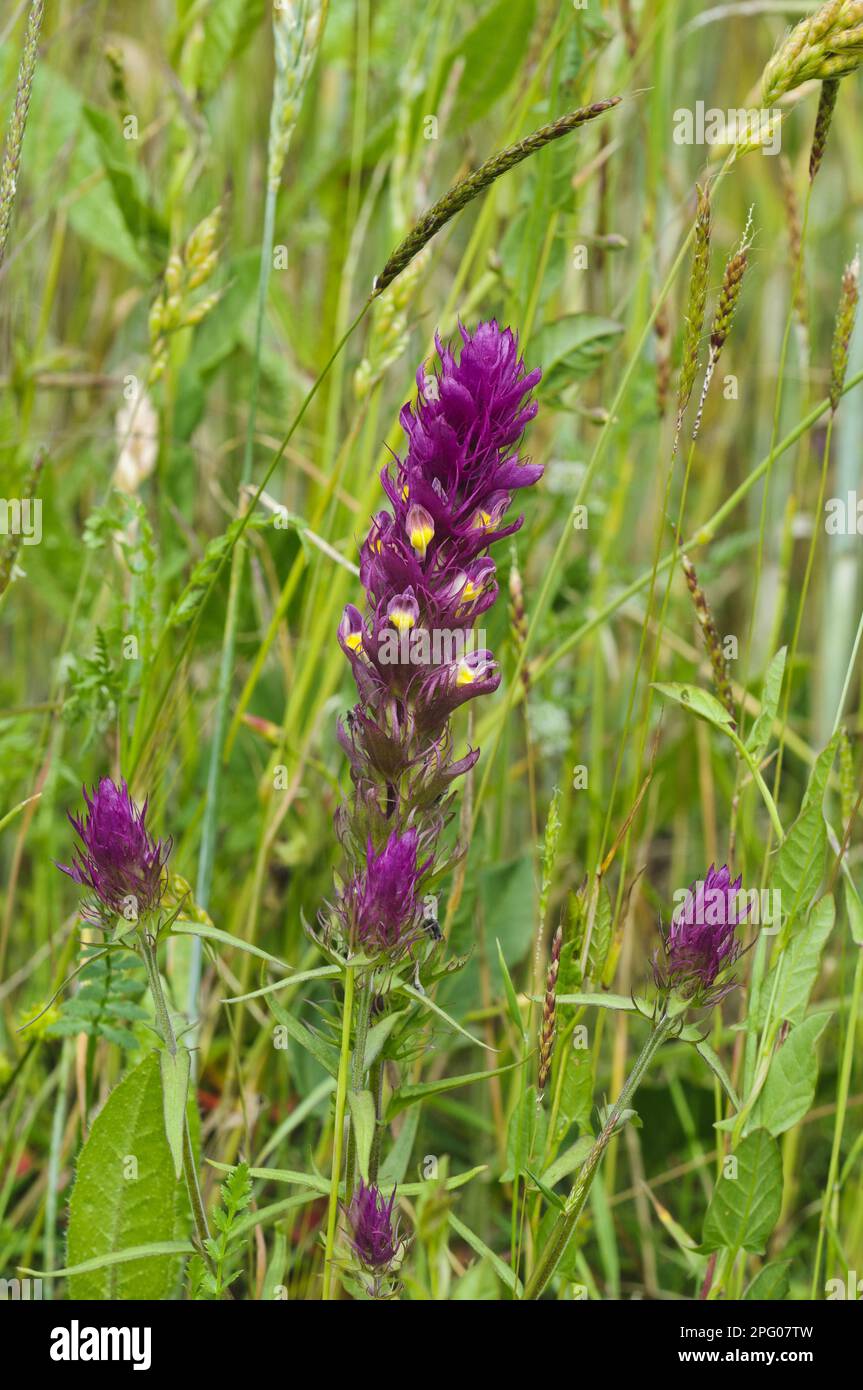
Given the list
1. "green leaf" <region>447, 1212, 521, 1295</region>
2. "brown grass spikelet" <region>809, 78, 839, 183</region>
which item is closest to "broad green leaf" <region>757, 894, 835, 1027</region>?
"green leaf" <region>447, 1212, 521, 1295</region>

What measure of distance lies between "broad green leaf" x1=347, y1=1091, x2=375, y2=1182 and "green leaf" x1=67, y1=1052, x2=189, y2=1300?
32 centimetres

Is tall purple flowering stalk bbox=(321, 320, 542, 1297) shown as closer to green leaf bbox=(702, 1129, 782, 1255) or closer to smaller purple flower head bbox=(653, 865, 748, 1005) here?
smaller purple flower head bbox=(653, 865, 748, 1005)

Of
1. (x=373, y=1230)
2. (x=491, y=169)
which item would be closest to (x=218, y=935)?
(x=373, y=1230)

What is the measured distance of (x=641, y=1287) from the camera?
67.5 inches

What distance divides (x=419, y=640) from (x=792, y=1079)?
0.55 meters

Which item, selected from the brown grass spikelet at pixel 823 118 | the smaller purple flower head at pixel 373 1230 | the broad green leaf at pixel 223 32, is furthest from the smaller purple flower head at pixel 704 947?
the broad green leaf at pixel 223 32

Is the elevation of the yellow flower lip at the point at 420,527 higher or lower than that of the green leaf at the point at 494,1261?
higher

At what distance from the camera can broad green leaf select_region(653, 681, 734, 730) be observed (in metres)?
1.15

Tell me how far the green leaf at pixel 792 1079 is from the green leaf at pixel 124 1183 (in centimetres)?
57

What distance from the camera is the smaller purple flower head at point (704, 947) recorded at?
1020 mm

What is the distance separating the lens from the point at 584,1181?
1.04 meters

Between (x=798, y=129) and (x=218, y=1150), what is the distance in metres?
2.47

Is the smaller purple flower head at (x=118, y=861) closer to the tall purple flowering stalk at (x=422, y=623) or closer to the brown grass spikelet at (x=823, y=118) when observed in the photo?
the tall purple flowering stalk at (x=422, y=623)
